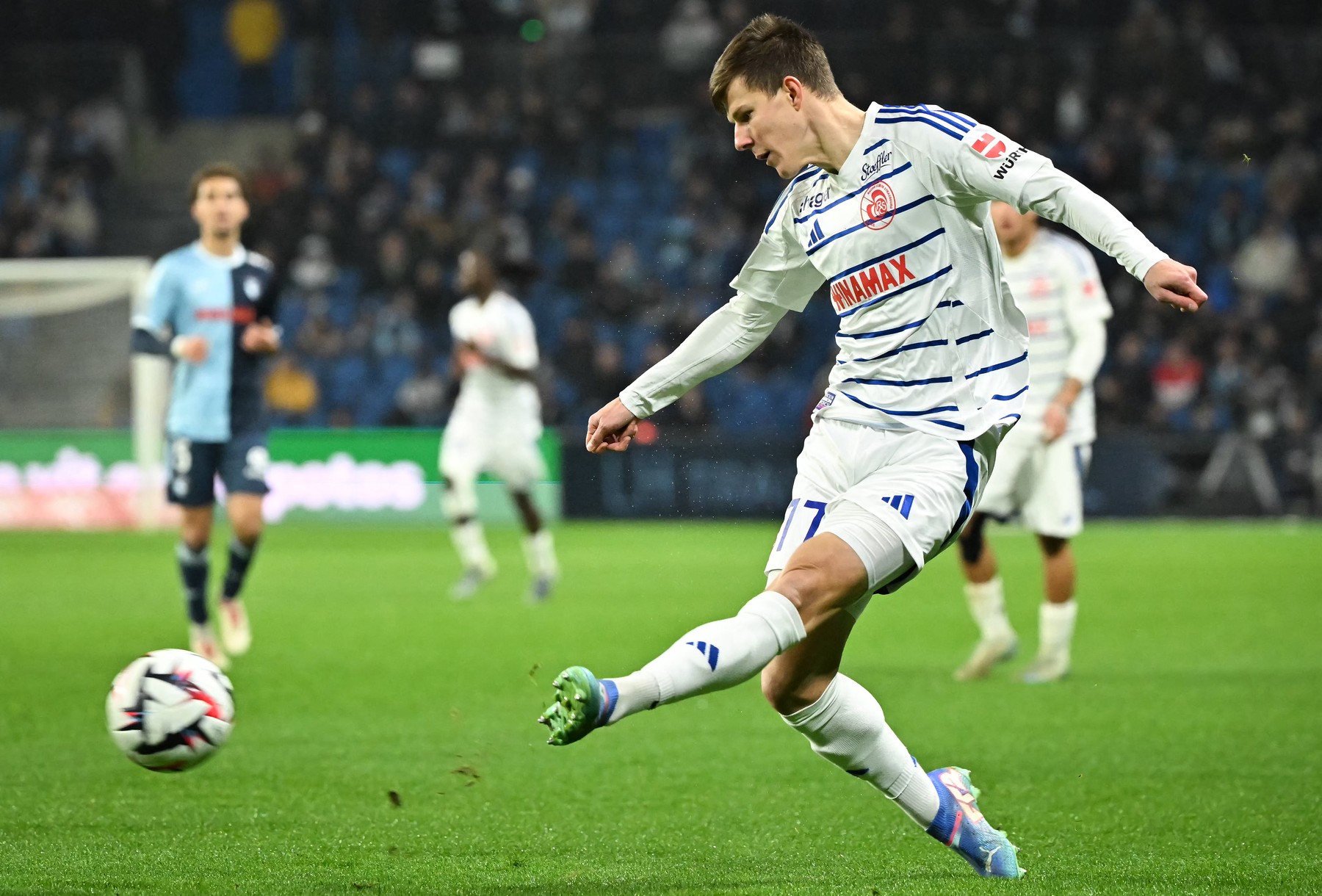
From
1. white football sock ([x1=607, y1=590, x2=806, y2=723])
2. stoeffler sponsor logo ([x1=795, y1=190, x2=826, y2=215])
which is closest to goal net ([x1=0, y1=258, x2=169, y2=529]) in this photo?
stoeffler sponsor logo ([x1=795, y1=190, x2=826, y2=215])

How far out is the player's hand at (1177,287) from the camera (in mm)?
3686

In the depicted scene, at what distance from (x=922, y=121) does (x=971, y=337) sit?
1.83 feet

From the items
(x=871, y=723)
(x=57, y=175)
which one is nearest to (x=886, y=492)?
(x=871, y=723)

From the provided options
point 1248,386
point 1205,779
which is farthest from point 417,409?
point 1205,779

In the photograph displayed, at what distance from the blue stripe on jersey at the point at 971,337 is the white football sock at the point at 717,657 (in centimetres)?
88

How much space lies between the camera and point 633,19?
25172 millimetres

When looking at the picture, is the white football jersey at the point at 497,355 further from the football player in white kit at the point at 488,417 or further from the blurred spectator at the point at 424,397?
the blurred spectator at the point at 424,397

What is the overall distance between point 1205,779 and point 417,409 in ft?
53.6

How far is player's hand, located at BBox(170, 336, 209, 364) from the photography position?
859 cm

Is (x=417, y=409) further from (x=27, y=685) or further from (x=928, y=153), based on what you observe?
(x=928, y=153)

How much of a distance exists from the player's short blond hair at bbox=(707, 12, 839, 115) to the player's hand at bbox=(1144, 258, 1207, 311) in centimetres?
99

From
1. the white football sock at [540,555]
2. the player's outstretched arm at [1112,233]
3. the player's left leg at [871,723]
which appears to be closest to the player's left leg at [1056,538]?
the player's left leg at [871,723]

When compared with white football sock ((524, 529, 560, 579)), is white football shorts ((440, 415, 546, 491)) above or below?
above

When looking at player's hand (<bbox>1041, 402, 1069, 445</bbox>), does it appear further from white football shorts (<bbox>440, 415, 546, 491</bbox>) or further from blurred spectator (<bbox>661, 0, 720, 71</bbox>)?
blurred spectator (<bbox>661, 0, 720, 71</bbox>)
